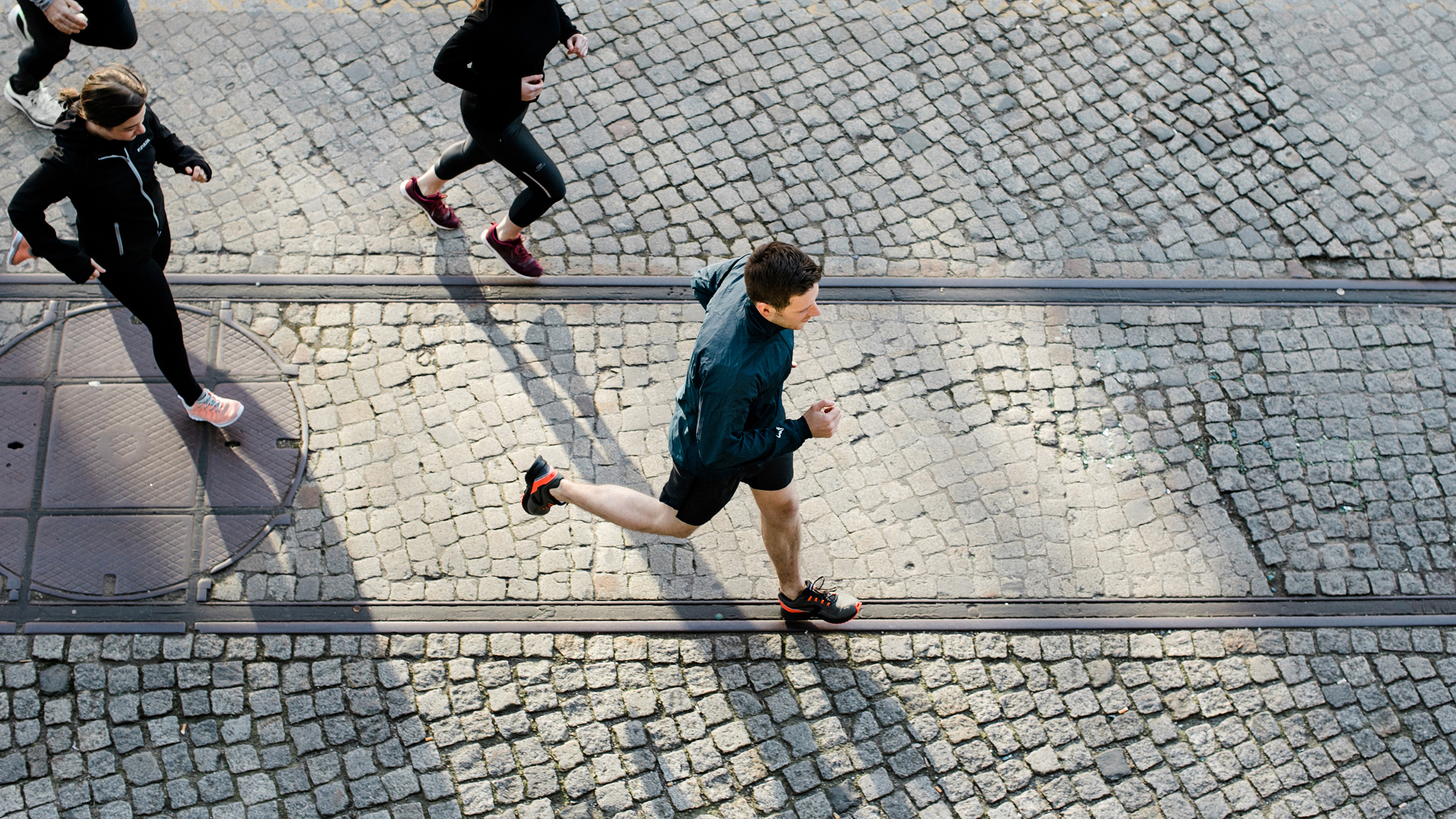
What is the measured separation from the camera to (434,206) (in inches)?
239

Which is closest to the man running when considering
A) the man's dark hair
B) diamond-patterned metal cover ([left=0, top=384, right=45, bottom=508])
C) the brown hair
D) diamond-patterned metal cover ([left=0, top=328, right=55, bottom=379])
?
the man's dark hair

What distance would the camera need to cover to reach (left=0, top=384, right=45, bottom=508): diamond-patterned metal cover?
5117 millimetres

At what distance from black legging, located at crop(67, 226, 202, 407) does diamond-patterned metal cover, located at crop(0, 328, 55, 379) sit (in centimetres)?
73

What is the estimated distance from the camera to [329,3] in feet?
23.4

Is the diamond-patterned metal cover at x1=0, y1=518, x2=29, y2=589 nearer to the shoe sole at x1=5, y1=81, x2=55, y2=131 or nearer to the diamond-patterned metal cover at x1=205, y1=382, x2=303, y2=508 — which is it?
the diamond-patterned metal cover at x1=205, y1=382, x2=303, y2=508

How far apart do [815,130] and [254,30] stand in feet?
11.7

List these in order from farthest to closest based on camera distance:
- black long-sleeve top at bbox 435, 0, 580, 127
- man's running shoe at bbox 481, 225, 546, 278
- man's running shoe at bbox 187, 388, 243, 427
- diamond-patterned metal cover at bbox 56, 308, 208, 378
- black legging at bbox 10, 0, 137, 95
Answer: man's running shoe at bbox 481, 225, 546, 278 → black legging at bbox 10, 0, 137, 95 → diamond-patterned metal cover at bbox 56, 308, 208, 378 → man's running shoe at bbox 187, 388, 243, 427 → black long-sleeve top at bbox 435, 0, 580, 127

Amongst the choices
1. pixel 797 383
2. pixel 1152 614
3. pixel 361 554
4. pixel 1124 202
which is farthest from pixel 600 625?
pixel 1124 202

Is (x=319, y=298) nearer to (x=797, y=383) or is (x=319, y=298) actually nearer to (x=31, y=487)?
(x=31, y=487)

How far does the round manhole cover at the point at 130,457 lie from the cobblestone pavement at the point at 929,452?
15 centimetres

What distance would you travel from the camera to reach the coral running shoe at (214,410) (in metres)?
5.27

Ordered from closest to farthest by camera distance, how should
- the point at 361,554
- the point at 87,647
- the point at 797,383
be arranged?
the point at 87,647 < the point at 361,554 < the point at 797,383

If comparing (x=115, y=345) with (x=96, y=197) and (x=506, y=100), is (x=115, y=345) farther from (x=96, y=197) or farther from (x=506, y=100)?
(x=506, y=100)

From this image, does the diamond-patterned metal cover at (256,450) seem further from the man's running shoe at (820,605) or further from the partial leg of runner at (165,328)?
the man's running shoe at (820,605)
